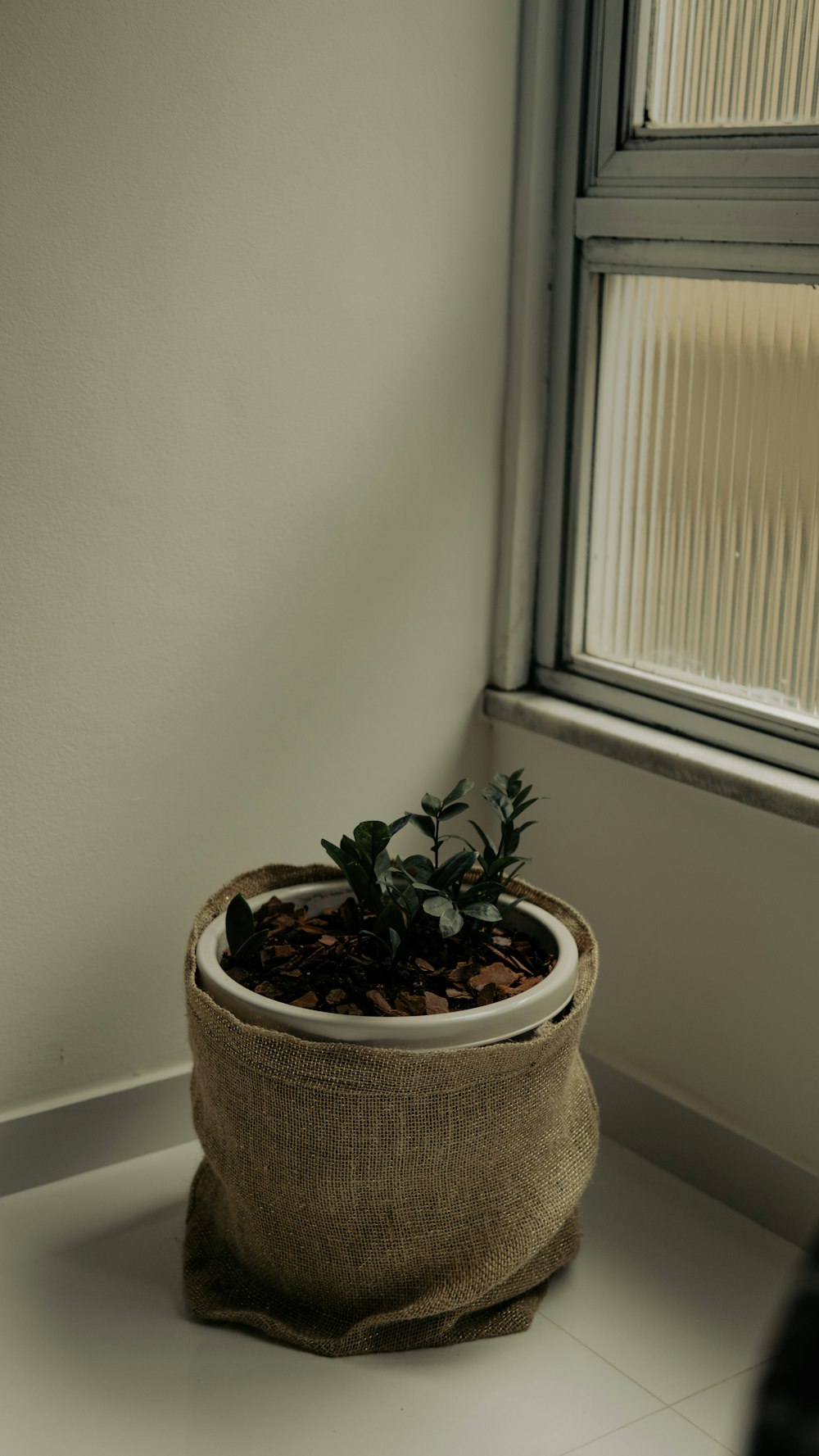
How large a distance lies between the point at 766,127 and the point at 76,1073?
1.28m

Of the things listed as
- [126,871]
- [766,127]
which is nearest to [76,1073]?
[126,871]

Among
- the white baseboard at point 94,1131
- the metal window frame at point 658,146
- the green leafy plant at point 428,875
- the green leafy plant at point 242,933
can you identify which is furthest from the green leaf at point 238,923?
the metal window frame at point 658,146

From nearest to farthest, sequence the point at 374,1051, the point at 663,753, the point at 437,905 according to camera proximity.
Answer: the point at 374,1051 → the point at 437,905 → the point at 663,753

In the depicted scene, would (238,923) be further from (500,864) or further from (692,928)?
(692,928)

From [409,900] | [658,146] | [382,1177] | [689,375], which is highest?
[658,146]

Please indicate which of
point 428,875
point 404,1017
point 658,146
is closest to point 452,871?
point 428,875

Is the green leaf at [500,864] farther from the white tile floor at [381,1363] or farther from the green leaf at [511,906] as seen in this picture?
the white tile floor at [381,1363]

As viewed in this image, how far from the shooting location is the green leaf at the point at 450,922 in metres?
1.31

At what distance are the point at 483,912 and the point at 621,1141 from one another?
1.77 feet

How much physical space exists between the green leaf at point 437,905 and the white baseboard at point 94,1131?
19.4 inches

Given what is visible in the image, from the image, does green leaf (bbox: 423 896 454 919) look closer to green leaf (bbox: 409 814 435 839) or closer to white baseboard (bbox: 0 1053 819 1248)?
green leaf (bbox: 409 814 435 839)

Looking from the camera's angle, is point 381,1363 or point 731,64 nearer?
point 381,1363

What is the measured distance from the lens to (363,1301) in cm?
132

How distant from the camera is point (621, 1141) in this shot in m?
1.72
